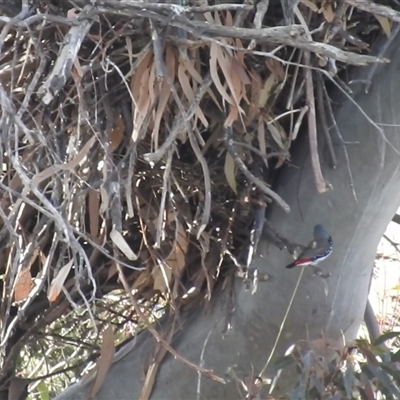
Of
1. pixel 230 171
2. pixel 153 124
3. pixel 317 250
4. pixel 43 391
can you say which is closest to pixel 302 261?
pixel 317 250

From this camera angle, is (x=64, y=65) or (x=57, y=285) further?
(x=57, y=285)

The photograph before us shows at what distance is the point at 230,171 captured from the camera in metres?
0.94

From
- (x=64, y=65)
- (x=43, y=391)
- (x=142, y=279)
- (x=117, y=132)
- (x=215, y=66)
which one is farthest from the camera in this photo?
(x=43, y=391)

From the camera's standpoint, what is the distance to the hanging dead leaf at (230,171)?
934 mm

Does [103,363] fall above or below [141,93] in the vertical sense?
below

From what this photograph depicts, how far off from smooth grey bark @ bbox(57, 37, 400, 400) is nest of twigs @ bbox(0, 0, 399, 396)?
1.3 inches

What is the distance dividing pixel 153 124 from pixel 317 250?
0.83 feet

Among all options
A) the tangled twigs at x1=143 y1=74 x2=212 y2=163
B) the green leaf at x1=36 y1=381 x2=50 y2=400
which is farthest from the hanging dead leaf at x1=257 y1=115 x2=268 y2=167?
the green leaf at x1=36 y1=381 x2=50 y2=400

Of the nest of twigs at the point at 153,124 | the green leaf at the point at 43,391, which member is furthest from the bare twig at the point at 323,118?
the green leaf at the point at 43,391

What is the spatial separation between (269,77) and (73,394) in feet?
1.76

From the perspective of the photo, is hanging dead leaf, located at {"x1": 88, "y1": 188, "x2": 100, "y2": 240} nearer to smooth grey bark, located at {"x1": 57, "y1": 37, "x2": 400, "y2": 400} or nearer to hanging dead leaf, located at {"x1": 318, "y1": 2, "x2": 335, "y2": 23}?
smooth grey bark, located at {"x1": 57, "y1": 37, "x2": 400, "y2": 400}

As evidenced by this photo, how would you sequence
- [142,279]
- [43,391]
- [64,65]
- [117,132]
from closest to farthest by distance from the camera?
[64,65]
[117,132]
[142,279]
[43,391]

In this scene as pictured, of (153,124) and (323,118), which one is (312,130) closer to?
(323,118)

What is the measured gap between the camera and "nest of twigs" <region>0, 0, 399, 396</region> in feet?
2.48
